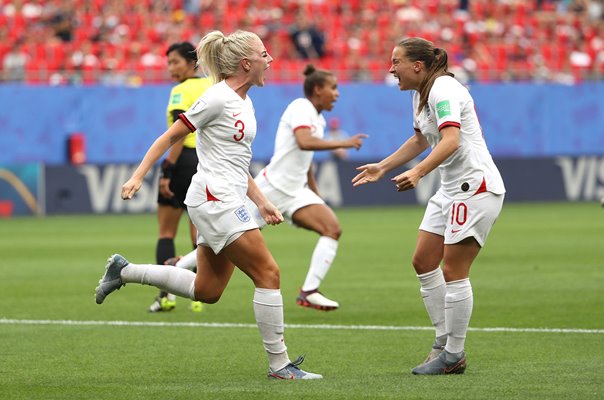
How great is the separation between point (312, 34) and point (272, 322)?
24513mm

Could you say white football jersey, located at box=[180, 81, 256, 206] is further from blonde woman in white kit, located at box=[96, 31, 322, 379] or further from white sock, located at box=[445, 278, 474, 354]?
white sock, located at box=[445, 278, 474, 354]

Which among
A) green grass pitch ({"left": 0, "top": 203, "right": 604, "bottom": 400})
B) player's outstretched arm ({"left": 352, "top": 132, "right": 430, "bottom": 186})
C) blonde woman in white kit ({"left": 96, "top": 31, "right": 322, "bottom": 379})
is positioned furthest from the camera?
player's outstretched arm ({"left": 352, "top": 132, "right": 430, "bottom": 186})

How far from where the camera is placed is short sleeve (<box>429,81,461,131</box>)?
Result: 777cm

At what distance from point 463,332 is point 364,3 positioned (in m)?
27.2

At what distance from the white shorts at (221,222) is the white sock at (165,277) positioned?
1.65 feet

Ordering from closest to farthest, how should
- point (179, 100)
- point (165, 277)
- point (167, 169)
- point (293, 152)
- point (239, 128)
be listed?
point (239, 128) → point (165, 277) → point (179, 100) → point (167, 169) → point (293, 152)

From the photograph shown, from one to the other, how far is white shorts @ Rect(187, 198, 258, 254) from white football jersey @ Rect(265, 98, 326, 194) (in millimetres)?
4631

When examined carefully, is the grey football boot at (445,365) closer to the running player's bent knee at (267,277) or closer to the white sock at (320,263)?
the running player's bent knee at (267,277)

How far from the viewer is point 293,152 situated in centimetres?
1253

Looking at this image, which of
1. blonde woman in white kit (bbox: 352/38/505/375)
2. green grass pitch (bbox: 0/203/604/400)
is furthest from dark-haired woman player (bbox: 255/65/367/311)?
blonde woman in white kit (bbox: 352/38/505/375)

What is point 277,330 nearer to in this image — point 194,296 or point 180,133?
point 194,296

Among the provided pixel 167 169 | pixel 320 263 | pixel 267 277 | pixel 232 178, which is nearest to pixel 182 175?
pixel 167 169

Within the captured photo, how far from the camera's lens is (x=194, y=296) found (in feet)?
26.8

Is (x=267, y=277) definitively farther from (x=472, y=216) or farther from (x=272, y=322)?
(x=472, y=216)
